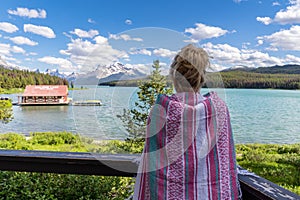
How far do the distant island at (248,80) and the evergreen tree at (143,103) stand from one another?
0.10ft

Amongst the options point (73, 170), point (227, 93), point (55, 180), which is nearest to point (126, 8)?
point (55, 180)

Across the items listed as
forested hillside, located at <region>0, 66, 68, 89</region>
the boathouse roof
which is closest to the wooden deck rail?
the boathouse roof

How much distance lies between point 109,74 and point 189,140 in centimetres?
34

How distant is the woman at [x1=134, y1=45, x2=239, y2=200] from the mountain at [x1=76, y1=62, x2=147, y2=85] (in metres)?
0.14

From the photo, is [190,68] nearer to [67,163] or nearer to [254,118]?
[67,163]

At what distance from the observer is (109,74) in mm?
866

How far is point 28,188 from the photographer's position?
1.70 m

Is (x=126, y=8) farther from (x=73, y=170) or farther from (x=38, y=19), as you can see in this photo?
(x=38, y=19)

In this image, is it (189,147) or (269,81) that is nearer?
(189,147)

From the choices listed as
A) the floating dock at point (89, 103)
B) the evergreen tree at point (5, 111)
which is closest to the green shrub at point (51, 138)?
the evergreen tree at point (5, 111)

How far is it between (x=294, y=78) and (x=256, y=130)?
4.18 ft

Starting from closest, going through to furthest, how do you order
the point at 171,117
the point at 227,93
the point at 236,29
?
the point at 171,117 < the point at 227,93 < the point at 236,29

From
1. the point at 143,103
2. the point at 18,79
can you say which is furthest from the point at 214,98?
the point at 18,79

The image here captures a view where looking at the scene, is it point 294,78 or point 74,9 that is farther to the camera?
point 74,9
